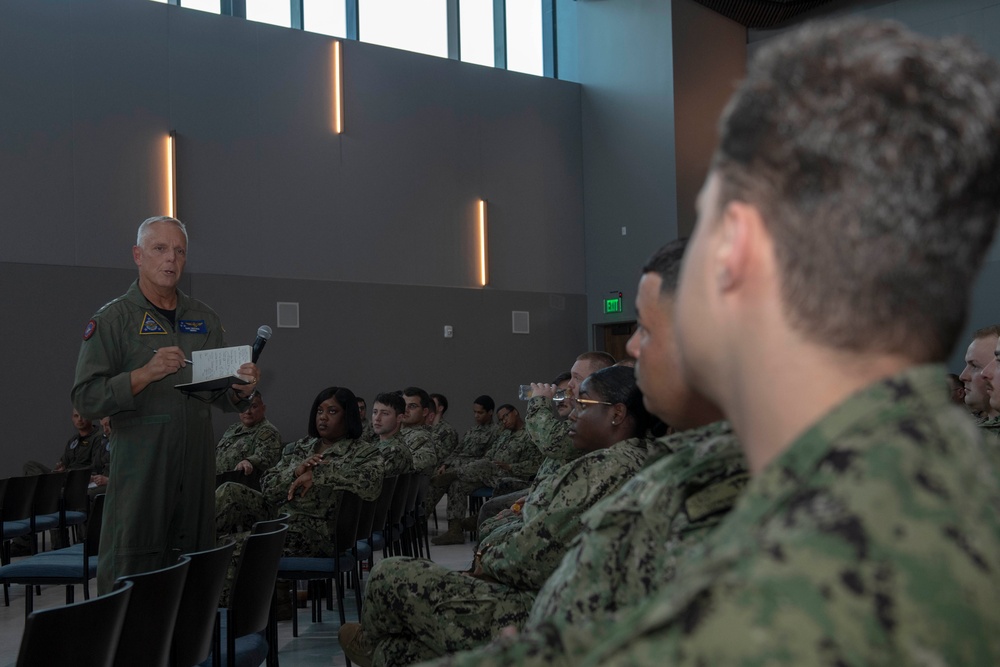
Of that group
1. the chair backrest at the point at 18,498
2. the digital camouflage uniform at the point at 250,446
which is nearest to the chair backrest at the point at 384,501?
the digital camouflage uniform at the point at 250,446

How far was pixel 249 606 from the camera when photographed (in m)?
2.95

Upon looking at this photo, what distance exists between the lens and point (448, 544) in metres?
8.45

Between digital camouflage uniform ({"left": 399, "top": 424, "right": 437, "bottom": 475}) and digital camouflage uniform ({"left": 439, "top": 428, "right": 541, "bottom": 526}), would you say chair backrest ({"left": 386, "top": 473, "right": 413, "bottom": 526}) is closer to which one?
digital camouflage uniform ({"left": 399, "top": 424, "right": 437, "bottom": 475})

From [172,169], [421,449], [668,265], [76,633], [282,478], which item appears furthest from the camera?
[172,169]

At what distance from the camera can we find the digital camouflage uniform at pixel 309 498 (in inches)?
201

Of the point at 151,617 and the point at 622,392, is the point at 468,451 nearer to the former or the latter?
the point at 622,392

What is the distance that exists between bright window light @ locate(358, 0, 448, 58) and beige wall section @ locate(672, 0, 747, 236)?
3.12 meters

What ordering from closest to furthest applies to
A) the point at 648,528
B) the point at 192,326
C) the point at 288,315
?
1. the point at 648,528
2. the point at 192,326
3. the point at 288,315

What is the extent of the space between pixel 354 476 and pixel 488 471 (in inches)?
160

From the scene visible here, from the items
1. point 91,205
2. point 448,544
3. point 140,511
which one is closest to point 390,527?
point 448,544

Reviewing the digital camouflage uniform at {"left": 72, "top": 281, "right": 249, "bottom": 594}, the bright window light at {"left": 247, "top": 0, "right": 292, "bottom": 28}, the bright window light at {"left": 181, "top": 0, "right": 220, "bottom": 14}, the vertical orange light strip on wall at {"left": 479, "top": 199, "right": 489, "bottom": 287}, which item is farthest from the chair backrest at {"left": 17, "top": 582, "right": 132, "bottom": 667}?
the vertical orange light strip on wall at {"left": 479, "top": 199, "right": 489, "bottom": 287}

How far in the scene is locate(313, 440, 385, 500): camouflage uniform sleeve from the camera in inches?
203

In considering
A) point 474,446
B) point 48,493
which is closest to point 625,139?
point 474,446

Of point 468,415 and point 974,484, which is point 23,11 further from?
point 974,484
